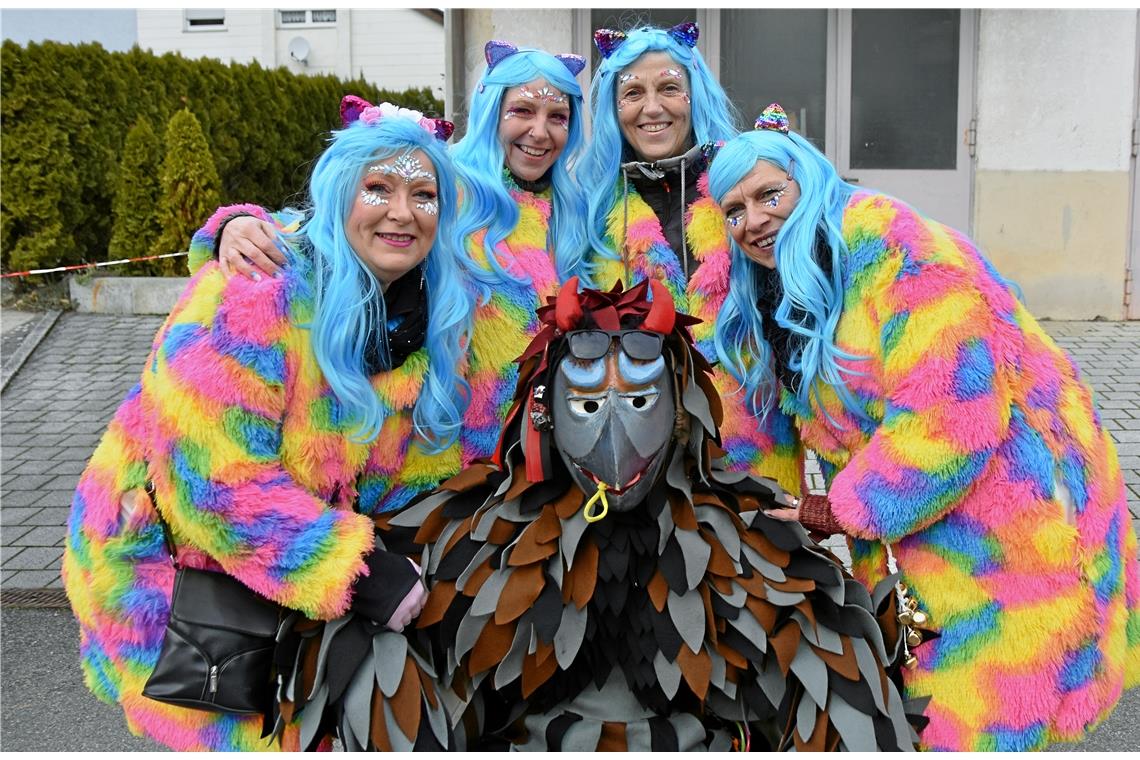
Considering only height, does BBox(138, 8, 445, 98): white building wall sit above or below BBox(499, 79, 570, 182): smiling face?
above

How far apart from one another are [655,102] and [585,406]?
44.0 inches

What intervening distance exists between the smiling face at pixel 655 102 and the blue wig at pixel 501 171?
6.8 inches

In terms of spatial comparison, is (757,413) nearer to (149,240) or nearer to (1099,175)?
(1099,175)

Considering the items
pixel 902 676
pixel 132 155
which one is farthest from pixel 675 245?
pixel 132 155

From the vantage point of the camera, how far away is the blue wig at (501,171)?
2459 mm

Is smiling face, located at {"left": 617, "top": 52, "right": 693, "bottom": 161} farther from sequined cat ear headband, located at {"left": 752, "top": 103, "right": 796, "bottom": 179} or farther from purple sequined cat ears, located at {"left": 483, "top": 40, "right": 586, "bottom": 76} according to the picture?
sequined cat ear headband, located at {"left": 752, "top": 103, "right": 796, "bottom": 179}

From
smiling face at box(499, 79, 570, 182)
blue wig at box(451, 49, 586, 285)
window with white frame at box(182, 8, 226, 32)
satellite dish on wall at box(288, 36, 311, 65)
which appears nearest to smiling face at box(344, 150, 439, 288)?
blue wig at box(451, 49, 586, 285)

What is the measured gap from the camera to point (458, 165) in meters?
2.45

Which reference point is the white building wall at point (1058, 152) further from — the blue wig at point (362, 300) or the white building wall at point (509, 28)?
the blue wig at point (362, 300)

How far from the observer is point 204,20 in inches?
692

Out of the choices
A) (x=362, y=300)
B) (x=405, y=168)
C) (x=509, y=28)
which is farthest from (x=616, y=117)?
(x=509, y=28)

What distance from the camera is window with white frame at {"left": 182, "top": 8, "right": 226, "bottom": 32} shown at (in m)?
17.3

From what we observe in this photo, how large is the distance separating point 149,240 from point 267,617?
6981mm

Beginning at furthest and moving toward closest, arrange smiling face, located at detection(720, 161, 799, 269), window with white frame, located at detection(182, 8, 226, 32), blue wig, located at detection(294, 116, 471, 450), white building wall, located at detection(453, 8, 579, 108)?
window with white frame, located at detection(182, 8, 226, 32)
white building wall, located at detection(453, 8, 579, 108)
smiling face, located at detection(720, 161, 799, 269)
blue wig, located at detection(294, 116, 471, 450)
